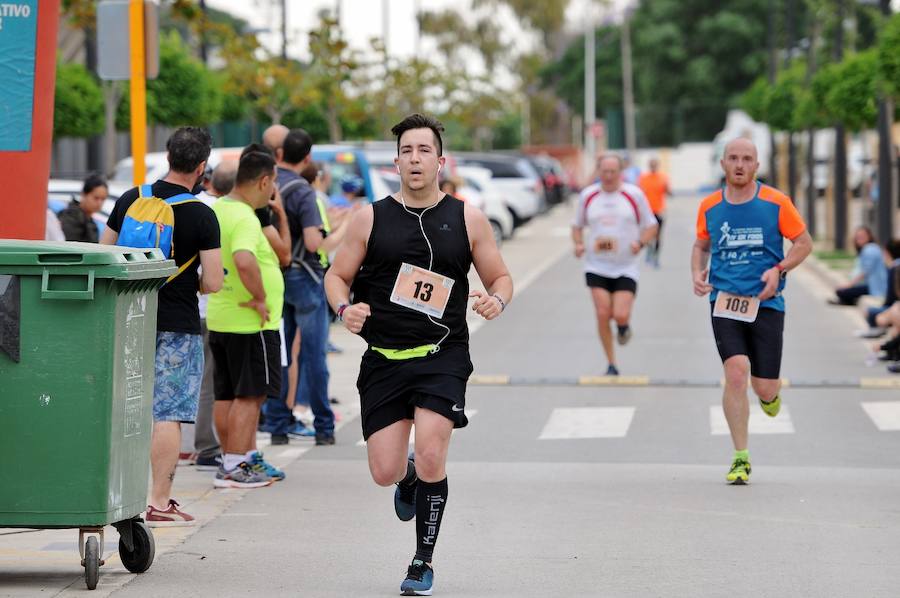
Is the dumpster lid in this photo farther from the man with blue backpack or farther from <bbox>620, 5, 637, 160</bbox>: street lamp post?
<bbox>620, 5, 637, 160</bbox>: street lamp post

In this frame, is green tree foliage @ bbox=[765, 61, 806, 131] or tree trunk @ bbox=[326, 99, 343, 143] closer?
green tree foliage @ bbox=[765, 61, 806, 131]

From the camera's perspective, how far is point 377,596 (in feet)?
21.9

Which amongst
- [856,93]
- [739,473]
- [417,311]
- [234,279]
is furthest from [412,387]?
[856,93]

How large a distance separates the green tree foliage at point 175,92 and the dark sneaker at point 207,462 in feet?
69.2

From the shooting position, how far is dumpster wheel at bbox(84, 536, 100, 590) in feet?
21.9

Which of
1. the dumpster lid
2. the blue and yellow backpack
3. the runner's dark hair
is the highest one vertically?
the runner's dark hair

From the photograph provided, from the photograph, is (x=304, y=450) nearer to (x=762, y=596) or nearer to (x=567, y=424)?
(x=567, y=424)

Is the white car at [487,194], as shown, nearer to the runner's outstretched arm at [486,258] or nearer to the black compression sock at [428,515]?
the runner's outstretched arm at [486,258]

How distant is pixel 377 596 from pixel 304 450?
171 inches

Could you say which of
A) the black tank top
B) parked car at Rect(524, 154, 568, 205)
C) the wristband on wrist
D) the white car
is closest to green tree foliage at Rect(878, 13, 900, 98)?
the black tank top

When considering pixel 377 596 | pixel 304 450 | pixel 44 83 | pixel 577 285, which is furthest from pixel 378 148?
pixel 377 596

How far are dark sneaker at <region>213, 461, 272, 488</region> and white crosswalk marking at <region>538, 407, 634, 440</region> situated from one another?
275 centimetres

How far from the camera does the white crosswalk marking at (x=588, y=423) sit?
38.5ft

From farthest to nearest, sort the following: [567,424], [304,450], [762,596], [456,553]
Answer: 1. [567,424]
2. [304,450]
3. [456,553]
4. [762,596]
